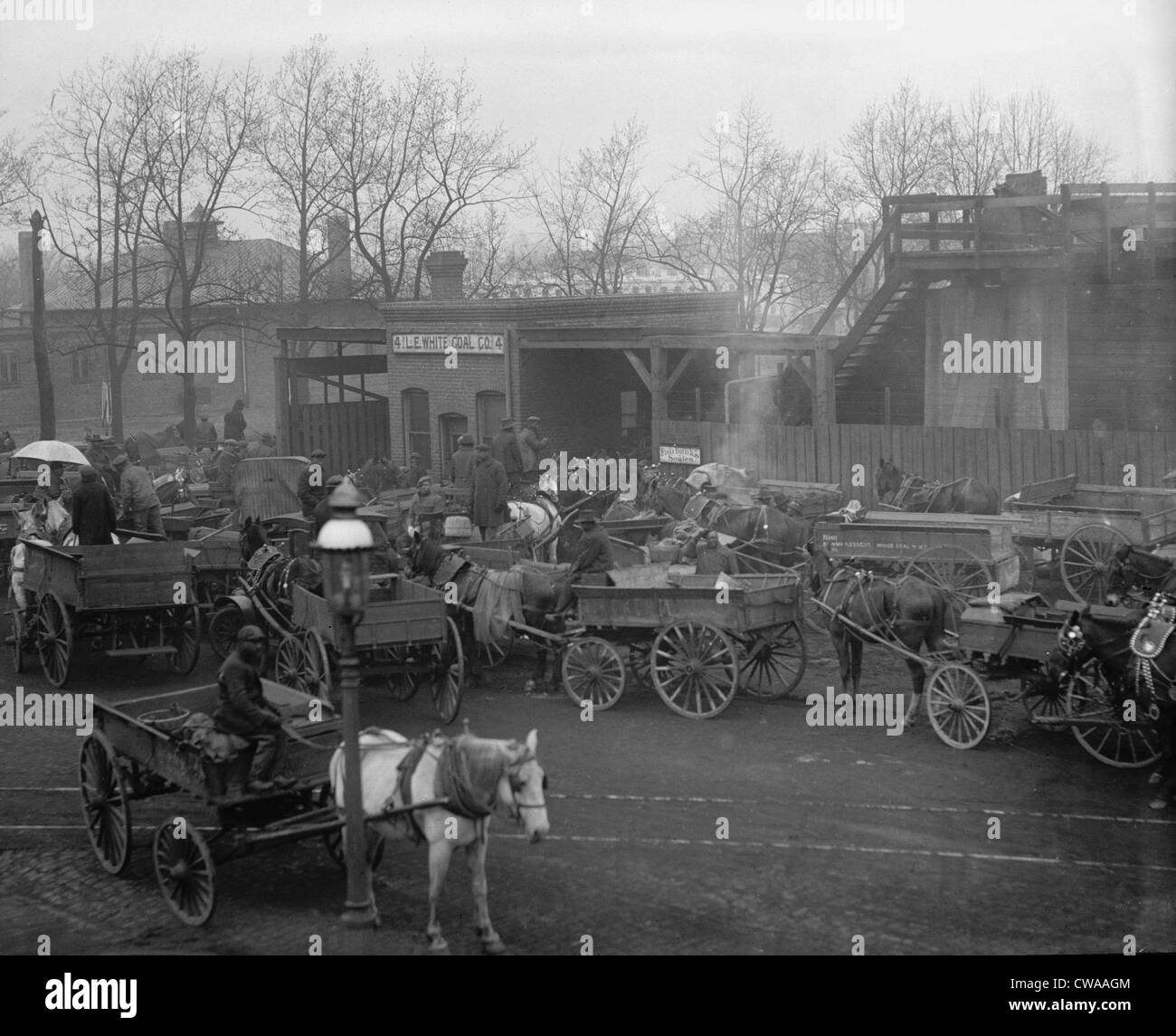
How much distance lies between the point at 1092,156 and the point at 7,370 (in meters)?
38.7

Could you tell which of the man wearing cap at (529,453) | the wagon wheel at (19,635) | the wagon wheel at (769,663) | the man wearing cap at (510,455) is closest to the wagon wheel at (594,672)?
the wagon wheel at (769,663)

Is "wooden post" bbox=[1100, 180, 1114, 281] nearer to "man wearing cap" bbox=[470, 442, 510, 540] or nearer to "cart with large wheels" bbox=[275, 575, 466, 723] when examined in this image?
"man wearing cap" bbox=[470, 442, 510, 540]

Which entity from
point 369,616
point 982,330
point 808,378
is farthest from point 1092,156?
point 369,616

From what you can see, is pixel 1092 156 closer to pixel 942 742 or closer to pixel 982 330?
pixel 982 330

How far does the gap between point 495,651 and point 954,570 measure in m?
5.64

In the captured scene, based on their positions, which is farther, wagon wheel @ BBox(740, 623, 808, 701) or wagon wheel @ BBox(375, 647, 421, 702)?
wagon wheel @ BBox(375, 647, 421, 702)

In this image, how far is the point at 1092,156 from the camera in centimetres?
3234

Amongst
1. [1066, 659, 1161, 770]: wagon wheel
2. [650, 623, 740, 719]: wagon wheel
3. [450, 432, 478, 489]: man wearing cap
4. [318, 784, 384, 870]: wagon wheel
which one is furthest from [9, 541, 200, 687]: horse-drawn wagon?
[1066, 659, 1161, 770]: wagon wheel

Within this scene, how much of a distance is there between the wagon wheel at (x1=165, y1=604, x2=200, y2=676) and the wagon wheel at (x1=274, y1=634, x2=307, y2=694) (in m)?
1.30

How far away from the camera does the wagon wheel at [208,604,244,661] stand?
16078 millimetres

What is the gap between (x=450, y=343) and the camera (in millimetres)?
29391

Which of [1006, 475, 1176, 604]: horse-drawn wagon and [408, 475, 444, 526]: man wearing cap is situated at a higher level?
[408, 475, 444, 526]: man wearing cap

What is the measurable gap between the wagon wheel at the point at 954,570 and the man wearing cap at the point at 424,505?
271 inches

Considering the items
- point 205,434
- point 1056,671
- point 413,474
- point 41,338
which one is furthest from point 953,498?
point 205,434
